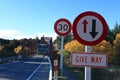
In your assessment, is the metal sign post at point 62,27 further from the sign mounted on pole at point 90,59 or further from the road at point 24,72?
the sign mounted on pole at point 90,59

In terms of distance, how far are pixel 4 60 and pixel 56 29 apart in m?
35.8

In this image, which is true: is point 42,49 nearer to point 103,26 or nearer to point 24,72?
point 24,72

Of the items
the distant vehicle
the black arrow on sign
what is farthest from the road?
the distant vehicle

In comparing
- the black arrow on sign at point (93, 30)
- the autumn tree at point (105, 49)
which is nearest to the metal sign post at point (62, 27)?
the black arrow on sign at point (93, 30)

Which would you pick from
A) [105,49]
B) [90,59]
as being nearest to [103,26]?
[90,59]

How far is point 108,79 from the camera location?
26922 mm

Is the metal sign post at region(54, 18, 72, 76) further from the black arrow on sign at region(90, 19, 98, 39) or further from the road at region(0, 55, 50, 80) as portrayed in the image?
the black arrow on sign at region(90, 19, 98, 39)

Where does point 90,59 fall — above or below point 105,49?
below

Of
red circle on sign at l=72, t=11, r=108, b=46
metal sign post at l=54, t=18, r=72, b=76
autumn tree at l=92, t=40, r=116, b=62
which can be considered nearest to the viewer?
red circle on sign at l=72, t=11, r=108, b=46

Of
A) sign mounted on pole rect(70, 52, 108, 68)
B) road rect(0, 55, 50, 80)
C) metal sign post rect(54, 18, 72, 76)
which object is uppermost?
metal sign post rect(54, 18, 72, 76)

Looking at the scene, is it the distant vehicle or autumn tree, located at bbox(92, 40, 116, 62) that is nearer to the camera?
autumn tree, located at bbox(92, 40, 116, 62)

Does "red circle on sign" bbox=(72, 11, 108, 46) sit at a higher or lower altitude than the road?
higher

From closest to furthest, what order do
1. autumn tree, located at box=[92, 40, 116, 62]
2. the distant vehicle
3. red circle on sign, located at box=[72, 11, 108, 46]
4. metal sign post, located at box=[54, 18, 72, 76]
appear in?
red circle on sign, located at box=[72, 11, 108, 46] → metal sign post, located at box=[54, 18, 72, 76] → autumn tree, located at box=[92, 40, 116, 62] → the distant vehicle

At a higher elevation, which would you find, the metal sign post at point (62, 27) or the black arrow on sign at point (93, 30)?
the metal sign post at point (62, 27)
